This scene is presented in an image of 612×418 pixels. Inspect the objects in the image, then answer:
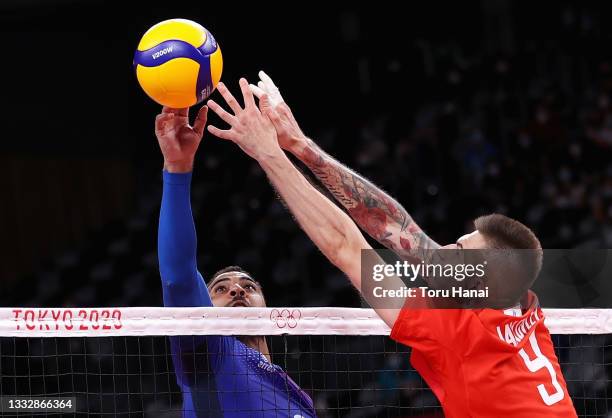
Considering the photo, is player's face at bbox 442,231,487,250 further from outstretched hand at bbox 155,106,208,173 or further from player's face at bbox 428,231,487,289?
outstretched hand at bbox 155,106,208,173

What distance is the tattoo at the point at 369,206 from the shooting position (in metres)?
4.00

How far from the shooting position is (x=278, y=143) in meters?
3.81

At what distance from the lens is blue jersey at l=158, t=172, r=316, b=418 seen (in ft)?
14.4

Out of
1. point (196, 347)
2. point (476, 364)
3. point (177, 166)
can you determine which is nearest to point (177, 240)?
point (177, 166)

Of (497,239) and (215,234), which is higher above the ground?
(215,234)

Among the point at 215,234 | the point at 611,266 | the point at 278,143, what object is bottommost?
the point at 278,143

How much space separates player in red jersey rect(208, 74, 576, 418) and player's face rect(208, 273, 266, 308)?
128 centimetres

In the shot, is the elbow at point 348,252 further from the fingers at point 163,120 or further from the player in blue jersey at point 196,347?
the fingers at point 163,120

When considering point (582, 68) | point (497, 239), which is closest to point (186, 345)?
point (497, 239)

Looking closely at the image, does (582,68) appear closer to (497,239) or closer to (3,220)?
(3,220)

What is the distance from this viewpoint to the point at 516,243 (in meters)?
3.73

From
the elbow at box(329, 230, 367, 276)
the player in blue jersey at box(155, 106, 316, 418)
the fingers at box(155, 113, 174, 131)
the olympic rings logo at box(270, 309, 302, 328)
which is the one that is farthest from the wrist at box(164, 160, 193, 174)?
the elbow at box(329, 230, 367, 276)

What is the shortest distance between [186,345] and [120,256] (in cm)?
A: 1056

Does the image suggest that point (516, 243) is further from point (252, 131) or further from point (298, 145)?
point (252, 131)
